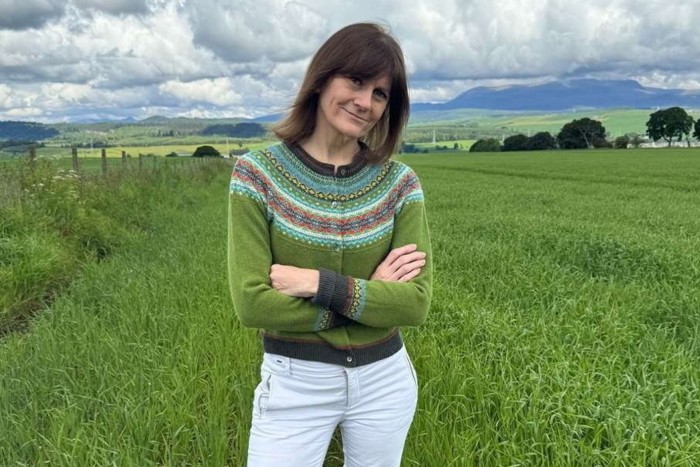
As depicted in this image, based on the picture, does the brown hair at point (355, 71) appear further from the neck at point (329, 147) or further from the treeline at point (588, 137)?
the treeline at point (588, 137)

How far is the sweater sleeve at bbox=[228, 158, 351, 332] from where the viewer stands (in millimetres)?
1859

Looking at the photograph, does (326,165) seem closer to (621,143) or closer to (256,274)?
(256,274)

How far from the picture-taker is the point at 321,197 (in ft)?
6.48

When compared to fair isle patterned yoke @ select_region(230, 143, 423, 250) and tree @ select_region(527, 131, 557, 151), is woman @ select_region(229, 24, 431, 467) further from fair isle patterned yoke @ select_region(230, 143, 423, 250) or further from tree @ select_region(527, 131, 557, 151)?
tree @ select_region(527, 131, 557, 151)

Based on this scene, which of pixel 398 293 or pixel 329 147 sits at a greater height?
pixel 329 147

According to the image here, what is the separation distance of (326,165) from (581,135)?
100 metres

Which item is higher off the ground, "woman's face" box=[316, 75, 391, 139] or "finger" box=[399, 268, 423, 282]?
"woman's face" box=[316, 75, 391, 139]

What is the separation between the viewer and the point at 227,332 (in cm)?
420

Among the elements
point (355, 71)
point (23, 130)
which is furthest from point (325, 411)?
point (23, 130)

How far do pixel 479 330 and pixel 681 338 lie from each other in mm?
1725

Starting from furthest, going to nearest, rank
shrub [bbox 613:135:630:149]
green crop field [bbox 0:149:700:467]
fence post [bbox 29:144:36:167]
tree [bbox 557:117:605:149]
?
1. tree [bbox 557:117:605:149]
2. shrub [bbox 613:135:630:149]
3. fence post [bbox 29:144:36:167]
4. green crop field [bbox 0:149:700:467]

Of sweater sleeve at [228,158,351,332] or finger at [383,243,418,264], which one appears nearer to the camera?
sweater sleeve at [228,158,351,332]

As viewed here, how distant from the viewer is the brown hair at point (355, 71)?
1901 millimetres

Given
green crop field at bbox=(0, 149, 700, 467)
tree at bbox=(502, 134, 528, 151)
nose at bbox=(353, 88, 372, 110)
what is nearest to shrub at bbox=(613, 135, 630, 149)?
tree at bbox=(502, 134, 528, 151)
